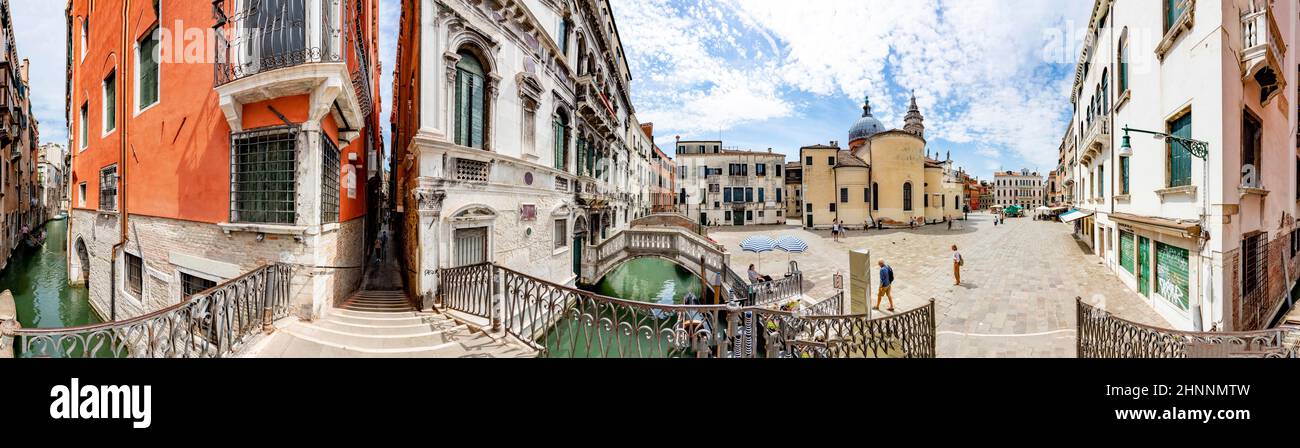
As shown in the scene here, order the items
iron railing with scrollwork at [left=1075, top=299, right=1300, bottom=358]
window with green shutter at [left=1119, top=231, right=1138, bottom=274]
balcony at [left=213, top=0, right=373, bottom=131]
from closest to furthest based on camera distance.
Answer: iron railing with scrollwork at [left=1075, top=299, right=1300, bottom=358], balcony at [left=213, top=0, right=373, bottom=131], window with green shutter at [left=1119, top=231, right=1138, bottom=274]

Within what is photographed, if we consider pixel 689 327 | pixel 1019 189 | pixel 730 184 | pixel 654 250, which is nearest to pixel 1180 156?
pixel 1019 189

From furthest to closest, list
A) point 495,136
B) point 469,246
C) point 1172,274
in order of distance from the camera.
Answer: point 495,136
point 469,246
point 1172,274

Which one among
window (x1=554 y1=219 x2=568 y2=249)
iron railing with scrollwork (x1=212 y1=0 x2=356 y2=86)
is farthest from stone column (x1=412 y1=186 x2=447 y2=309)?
window (x1=554 y1=219 x2=568 y2=249)

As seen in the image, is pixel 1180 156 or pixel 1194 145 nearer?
pixel 1194 145

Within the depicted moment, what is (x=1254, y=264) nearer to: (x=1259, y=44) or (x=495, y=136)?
(x=1259, y=44)

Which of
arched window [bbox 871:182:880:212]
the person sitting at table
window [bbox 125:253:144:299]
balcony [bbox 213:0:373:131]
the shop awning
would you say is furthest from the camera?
the person sitting at table

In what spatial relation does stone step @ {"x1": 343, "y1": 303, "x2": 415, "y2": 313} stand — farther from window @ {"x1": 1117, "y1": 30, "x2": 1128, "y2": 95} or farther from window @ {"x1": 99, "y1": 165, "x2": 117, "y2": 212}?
window @ {"x1": 1117, "y1": 30, "x2": 1128, "y2": 95}

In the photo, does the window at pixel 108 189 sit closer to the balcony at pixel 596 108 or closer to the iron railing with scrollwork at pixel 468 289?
the iron railing with scrollwork at pixel 468 289
